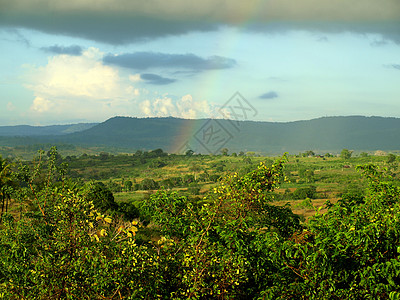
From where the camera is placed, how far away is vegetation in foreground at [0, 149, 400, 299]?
7.60m

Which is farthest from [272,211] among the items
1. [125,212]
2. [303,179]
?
[303,179]

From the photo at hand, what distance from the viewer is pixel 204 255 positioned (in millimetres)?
8414

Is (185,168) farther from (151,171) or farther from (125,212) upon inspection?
(125,212)

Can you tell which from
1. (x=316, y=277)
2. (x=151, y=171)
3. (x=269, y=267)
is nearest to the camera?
(x=316, y=277)

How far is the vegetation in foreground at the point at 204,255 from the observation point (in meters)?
7.60

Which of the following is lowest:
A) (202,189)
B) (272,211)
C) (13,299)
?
(202,189)

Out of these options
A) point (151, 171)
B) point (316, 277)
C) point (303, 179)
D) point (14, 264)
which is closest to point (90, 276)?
point (14, 264)

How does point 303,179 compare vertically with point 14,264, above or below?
below

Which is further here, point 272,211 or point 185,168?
point 185,168

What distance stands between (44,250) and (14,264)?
0.67 metres

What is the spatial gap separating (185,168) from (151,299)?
148680mm

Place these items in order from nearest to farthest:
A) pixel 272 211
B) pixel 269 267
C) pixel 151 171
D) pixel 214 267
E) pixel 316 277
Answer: pixel 316 277 < pixel 214 267 < pixel 269 267 < pixel 272 211 < pixel 151 171

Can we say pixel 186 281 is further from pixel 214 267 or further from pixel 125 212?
pixel 125 212

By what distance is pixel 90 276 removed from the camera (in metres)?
7.96
